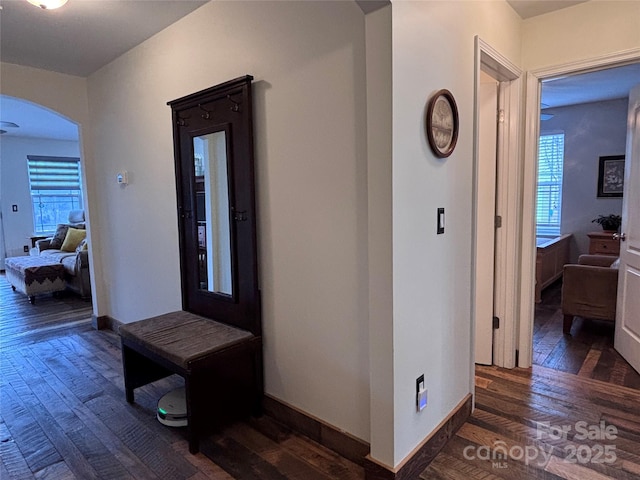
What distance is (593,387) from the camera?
8.20 feet

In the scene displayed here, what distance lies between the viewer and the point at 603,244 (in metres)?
4.87

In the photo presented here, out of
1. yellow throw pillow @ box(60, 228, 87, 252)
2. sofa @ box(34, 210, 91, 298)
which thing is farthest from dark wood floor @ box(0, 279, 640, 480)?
yellow throw pillow @ box(60, 228, 87, 252)

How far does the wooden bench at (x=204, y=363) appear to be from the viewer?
1963 millimetres

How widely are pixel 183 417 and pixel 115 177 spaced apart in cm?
229

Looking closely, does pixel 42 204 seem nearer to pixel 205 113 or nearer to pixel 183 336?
pixel 205 113

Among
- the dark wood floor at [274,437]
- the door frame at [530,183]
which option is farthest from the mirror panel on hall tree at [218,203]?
the door frame at [530,183]

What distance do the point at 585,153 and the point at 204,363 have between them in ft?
18.8

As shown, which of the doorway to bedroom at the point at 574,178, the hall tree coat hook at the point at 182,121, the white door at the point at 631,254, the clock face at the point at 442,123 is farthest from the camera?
the doorway to bedroom at the point at 574,178

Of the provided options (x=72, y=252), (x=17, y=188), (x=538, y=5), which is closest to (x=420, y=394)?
(x=538, y=5)

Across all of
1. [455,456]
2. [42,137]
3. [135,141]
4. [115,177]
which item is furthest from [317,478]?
[42,137]

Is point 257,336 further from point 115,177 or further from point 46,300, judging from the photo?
point 46,300

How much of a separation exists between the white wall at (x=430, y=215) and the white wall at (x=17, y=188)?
26.5 feet

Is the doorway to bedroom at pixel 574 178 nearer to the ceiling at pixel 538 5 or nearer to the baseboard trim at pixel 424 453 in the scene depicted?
the ceiling at pixel 538 5

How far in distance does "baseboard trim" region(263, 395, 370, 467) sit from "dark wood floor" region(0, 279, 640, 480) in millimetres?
35
